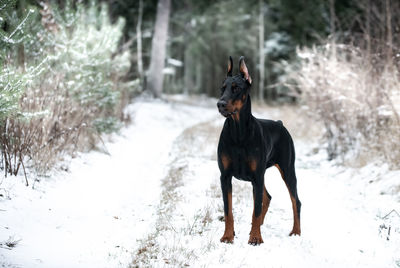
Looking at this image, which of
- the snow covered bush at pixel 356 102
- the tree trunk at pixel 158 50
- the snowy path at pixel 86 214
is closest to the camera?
the snowy path at pixel 86 214

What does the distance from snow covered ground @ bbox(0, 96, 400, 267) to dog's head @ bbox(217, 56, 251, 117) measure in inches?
48.9

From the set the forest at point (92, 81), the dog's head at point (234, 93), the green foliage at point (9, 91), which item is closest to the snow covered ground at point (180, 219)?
the forest at point (92, 81)

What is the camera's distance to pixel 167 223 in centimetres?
369

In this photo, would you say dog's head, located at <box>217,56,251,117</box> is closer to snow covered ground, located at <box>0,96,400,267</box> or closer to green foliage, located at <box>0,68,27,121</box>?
snow covered ground, located at <box>0,96,400,267</box>

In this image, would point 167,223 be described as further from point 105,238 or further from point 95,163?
point 95,163

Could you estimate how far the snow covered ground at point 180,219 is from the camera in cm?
296

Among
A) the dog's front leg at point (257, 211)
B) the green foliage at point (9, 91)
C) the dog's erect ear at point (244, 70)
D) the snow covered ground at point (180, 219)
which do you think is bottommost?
the snow covered ground at point (180, 219)

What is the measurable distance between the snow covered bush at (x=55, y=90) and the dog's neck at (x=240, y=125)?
215 centimetres

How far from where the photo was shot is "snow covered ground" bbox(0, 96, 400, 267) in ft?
9.70

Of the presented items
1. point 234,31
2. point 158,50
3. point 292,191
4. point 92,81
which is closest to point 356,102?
point 292,191

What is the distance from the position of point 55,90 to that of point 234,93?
134 inches

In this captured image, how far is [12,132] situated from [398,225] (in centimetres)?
467

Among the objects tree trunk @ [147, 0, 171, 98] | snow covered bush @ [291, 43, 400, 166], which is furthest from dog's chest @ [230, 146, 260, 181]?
tree trunk @ [147, 0, 171, 98]

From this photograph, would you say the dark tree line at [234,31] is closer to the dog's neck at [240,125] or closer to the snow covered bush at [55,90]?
the snow covered bush at [55,90]
